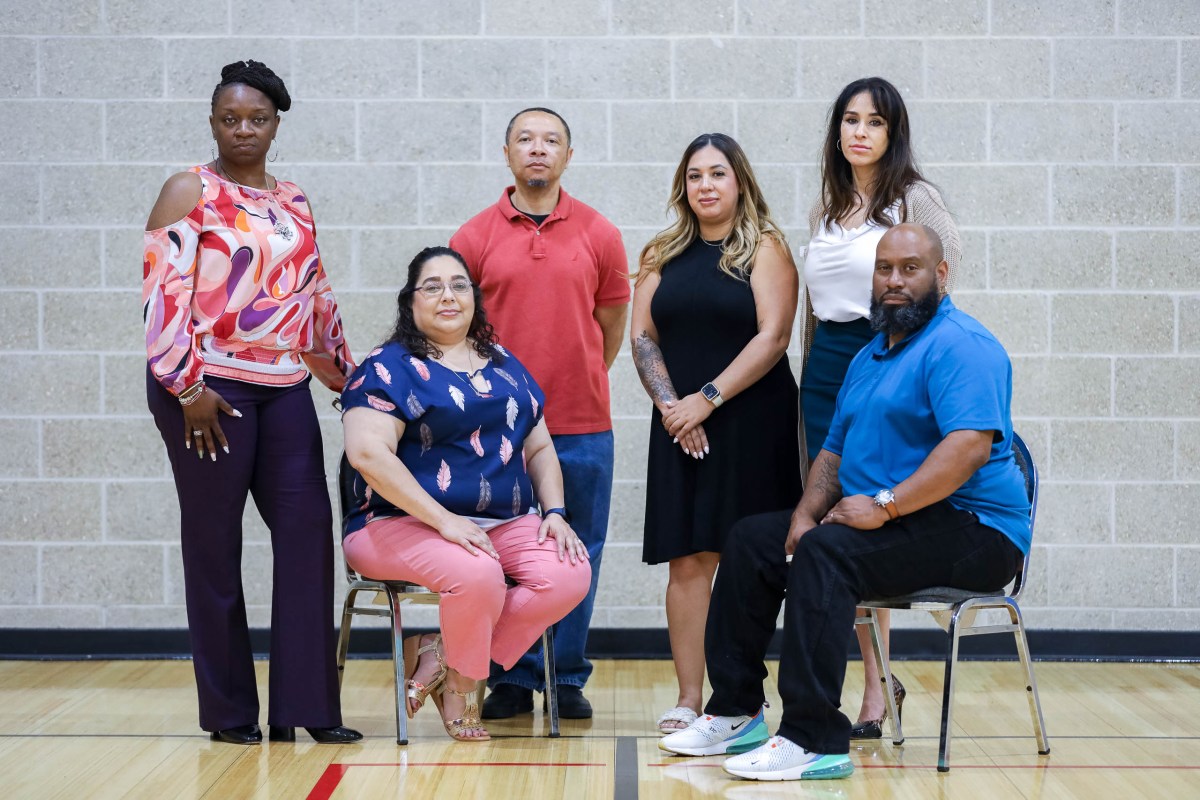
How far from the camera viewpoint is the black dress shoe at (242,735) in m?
3.22

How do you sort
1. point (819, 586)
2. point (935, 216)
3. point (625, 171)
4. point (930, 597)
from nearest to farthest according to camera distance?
point (819, 586)
point (930, 597)
point (935, 216)
point (625, 171)

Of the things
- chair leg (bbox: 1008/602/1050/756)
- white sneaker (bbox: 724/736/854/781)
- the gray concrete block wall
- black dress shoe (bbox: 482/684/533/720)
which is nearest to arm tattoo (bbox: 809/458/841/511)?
chair leg (bbox: 1008/602/1050/756)

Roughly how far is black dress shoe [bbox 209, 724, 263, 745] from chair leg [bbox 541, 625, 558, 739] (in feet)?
2.35

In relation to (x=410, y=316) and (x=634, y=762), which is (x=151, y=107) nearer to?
(x=410, y=316)

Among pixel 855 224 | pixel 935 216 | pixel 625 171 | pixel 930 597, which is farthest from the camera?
pixel 625 171

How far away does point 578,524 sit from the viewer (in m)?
3.60

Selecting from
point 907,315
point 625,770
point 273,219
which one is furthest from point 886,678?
point 273,219

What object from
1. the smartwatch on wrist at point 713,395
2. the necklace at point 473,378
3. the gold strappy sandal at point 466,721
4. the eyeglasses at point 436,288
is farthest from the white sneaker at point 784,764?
the eyeglasses at point 436,288

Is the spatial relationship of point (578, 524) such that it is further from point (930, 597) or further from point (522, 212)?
point (930, 597)

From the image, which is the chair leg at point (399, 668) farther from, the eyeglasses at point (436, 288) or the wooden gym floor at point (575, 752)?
the eyeglasses at point (436, 288)

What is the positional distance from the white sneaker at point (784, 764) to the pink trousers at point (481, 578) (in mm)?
615

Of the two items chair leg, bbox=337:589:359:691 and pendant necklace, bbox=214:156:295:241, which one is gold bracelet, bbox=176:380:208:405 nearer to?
pendant necklace, bbox=214:156:295:241

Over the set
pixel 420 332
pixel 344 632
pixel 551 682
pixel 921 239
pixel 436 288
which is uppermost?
pixel 921 239

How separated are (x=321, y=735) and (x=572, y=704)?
683 mm
